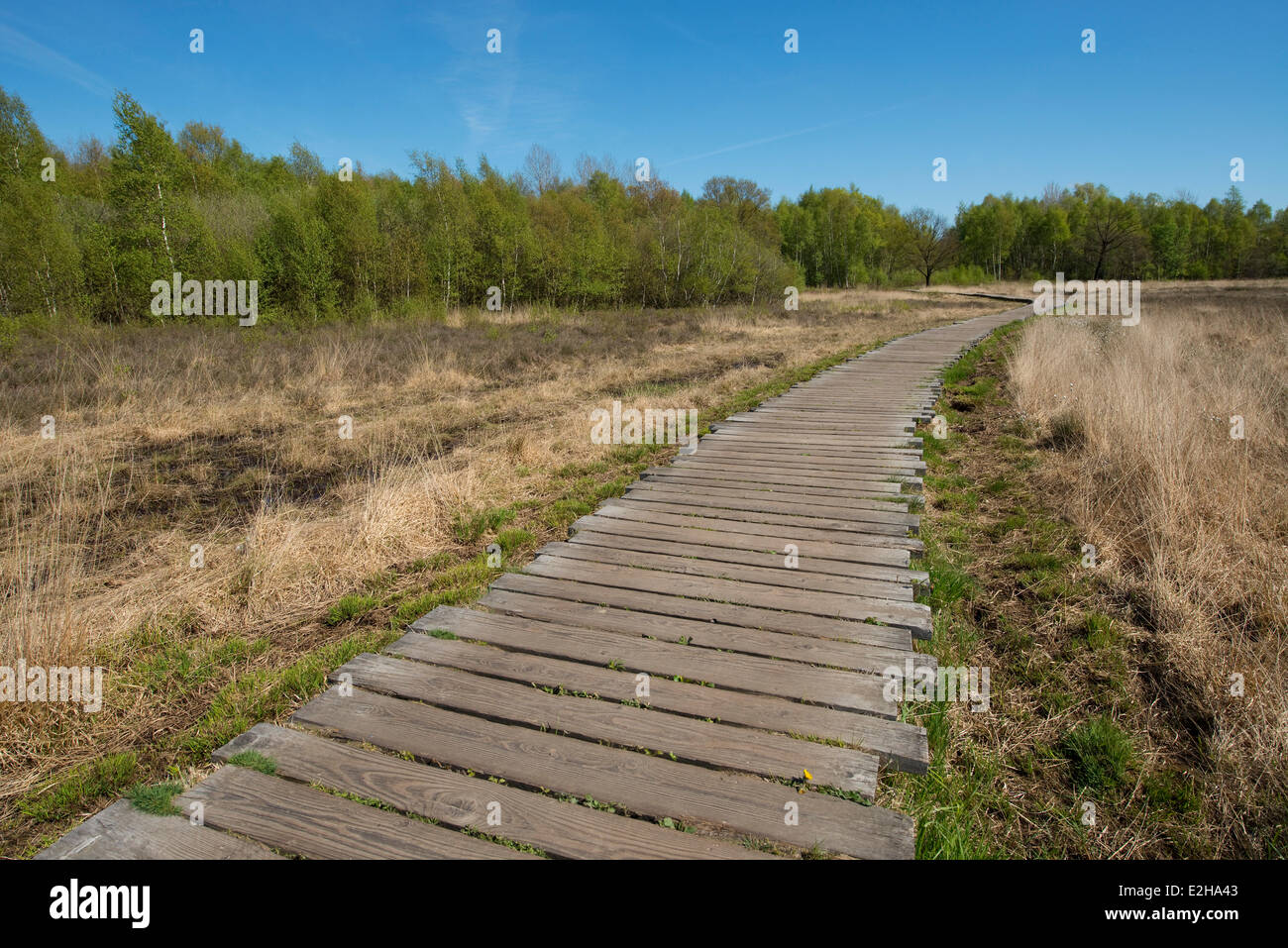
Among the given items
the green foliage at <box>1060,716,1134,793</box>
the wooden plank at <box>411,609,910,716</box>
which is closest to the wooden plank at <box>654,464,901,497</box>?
the wooden plank at <box>411,609,910,716</box>

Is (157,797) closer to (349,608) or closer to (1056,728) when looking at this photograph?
(349,608)

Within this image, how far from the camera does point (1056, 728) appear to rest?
3178 millimetres

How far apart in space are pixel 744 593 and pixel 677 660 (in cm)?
90

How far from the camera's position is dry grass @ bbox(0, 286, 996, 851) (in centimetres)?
355

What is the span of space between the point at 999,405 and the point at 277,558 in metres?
10.4

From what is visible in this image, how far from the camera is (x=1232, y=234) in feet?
212

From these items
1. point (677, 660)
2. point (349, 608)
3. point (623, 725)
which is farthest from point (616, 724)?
point (349, 608)

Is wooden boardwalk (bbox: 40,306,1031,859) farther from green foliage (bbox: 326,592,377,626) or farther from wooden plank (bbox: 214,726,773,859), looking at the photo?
green foliage (bbox: 326,592,377,626)

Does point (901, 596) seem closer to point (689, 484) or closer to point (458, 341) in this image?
point (689, 484)

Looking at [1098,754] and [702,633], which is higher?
[702,633]

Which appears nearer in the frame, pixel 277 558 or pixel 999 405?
pixel 277 558

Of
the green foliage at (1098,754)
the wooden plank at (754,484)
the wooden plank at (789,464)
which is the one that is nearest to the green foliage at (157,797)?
the green foliage at (1098,754)

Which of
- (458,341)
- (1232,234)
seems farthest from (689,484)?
(1232,234)
